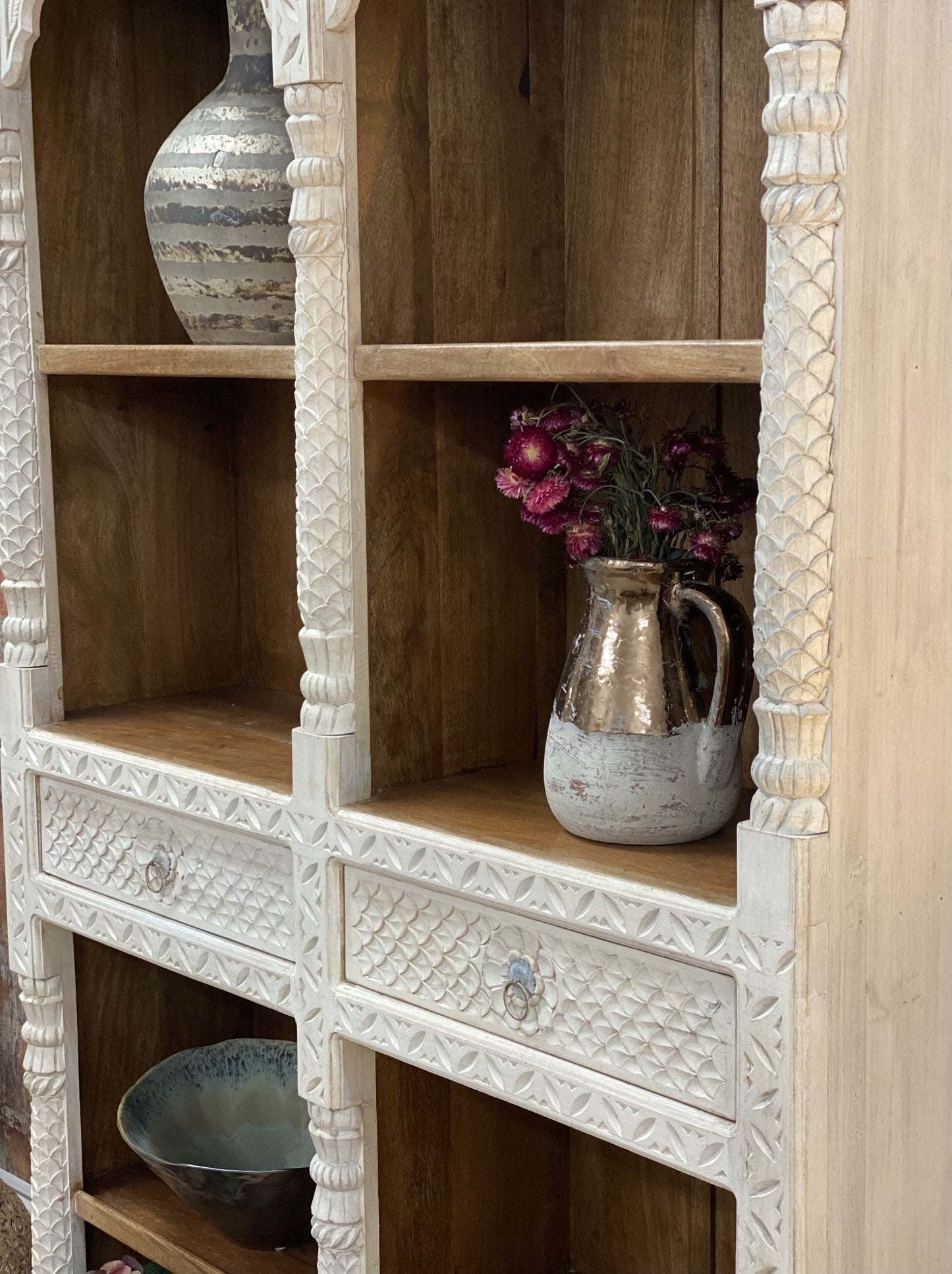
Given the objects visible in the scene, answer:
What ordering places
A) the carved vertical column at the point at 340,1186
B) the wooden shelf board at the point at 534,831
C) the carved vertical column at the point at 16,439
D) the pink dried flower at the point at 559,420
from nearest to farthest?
the wooden shelf board at the point at 534,831 → the pink dried flower at the point at 559,420 → the carved vertical column at the point at 340,1186 → the carved vertical column at the point at 16,439

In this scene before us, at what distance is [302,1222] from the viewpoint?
6.54ft

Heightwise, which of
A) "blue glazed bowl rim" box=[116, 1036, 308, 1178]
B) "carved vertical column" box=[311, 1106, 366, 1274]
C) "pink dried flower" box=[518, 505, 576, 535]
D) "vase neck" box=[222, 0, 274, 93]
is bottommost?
"blue glazed bowl rim" box=[116, 1036, 308, 1178]

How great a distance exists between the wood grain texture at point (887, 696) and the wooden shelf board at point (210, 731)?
2.27 ft

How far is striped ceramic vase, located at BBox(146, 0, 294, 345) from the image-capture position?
1797 mm

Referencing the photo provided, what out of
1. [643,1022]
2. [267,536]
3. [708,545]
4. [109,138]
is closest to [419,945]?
[643,1022]

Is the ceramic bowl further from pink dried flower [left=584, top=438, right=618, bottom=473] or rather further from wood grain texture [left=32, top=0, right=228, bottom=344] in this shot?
pink dried flower [left=584, top=438, right=618, bottom=473]

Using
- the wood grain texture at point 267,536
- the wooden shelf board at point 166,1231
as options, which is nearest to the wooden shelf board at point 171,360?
the wood grain texture at point 267,536

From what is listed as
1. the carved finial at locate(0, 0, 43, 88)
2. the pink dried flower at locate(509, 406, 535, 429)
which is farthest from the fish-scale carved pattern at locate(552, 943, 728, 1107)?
the carved finial at locate(0, 0, 43, 88)

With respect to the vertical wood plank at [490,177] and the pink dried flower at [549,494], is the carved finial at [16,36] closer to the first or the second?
the vertical wood plank at [490,177]

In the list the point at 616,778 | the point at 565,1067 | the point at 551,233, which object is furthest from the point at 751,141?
the point at 565,1067

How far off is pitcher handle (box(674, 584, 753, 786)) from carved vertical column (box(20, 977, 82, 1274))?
112 cm

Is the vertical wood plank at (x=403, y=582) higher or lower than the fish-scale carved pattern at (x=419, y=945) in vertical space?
higher

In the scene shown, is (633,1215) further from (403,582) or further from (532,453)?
(532,453)

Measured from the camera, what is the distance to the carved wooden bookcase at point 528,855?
1.22 metres
